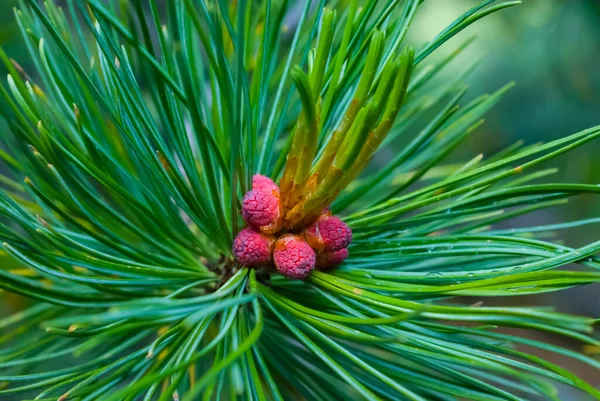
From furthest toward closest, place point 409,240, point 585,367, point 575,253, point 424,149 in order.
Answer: point 585,367 → point 424,149 → point 409,240 → point 575,253

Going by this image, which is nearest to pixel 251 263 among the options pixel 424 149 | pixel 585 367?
pixel 424 149

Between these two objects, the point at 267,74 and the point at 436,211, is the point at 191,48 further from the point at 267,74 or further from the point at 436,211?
the point at 436,211

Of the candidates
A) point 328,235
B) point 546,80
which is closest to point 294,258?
point 328,235

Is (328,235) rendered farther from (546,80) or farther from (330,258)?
(546,80)

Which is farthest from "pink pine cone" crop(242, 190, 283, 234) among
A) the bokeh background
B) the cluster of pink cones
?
the bokeh background

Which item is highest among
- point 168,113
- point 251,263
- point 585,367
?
point 168,113
